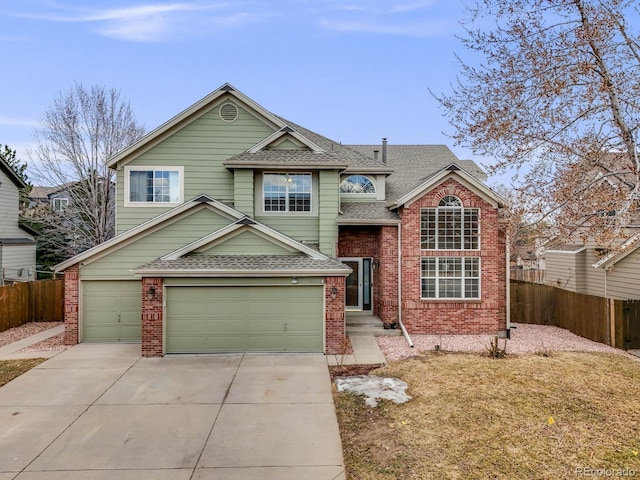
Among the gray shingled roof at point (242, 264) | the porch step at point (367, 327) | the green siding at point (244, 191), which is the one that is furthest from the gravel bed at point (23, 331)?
the porch step at point (367, 327)

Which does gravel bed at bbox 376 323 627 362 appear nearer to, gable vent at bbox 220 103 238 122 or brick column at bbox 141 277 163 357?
brick column at bbox 141 277 163 357

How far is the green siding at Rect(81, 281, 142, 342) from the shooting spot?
12.2m

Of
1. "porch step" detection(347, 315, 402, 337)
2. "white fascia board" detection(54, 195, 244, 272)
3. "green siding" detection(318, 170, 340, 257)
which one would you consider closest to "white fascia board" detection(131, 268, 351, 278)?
"white fascia board" detection(54, 195, 244, 272)

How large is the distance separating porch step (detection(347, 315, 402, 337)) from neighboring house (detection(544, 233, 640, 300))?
704cm

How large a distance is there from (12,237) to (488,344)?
1001 inches

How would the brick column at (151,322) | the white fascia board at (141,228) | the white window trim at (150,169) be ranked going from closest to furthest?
the brick column at (151,322), the white fascia board at (141,228), the white window trim at (150,169)

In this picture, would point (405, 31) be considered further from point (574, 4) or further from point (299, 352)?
point (299, 352)

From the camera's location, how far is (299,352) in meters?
11.0

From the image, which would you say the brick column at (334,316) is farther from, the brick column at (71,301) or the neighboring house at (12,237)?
the neighboring house at (12,237)

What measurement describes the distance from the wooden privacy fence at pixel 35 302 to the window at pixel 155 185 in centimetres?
578

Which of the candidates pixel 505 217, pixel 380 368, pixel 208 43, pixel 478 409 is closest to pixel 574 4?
pixel 505 217

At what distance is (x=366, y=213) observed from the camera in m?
14.0

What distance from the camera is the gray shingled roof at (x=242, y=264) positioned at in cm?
1080

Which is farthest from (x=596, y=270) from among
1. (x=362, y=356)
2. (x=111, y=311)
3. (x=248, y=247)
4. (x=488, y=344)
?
(x=111, y=311)
